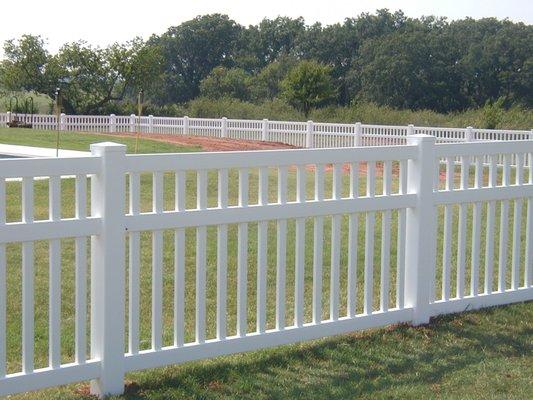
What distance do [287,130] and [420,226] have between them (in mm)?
24073

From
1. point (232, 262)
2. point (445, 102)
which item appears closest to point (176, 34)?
point (445, 102)

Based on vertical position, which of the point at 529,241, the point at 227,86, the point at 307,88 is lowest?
the point at 529,241

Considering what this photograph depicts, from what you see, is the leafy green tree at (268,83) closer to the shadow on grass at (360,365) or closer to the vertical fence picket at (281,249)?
the shadow on grass at (360,365)

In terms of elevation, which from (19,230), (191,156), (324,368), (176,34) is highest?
(176,34)

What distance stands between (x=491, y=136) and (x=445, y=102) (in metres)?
35.4

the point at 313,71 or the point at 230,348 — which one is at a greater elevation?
the point at 313,71

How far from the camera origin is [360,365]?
5578mm

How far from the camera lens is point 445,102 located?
5859 cm

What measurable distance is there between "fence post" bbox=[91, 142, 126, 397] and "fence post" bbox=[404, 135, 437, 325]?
2.19 metres

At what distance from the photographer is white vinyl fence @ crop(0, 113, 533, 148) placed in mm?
24672

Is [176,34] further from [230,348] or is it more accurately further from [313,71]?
[230,348]

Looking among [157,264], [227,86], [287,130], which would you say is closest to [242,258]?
[157,264]

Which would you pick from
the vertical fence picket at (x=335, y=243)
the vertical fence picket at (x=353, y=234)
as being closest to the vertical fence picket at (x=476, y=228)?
the vertical fence picket at (x=353, y=234)

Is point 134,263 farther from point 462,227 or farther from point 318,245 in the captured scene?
point 462,227
